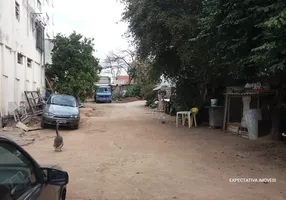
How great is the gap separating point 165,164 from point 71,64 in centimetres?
2179

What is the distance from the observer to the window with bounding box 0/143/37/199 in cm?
254

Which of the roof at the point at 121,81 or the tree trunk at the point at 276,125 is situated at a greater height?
the roof at the point at 121,81

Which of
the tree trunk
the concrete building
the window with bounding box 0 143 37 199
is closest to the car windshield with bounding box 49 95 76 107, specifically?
the concrete building

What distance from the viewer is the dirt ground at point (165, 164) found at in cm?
624

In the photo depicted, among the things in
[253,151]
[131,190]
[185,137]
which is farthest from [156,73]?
[131,190]

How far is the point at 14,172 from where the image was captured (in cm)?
285

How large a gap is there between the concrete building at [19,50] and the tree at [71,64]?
104 inches

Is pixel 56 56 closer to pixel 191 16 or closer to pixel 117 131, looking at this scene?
pixel 117 131

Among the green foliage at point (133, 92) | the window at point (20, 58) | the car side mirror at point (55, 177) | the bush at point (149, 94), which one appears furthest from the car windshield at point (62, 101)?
the green foliage at point (133, 92)

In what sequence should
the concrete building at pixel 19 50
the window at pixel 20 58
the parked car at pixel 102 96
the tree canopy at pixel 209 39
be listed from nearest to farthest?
the tree canopy at pixel 209 39 → the concrete building at pixel 19 50 → the window at pixel 20 58 → the parked car at pixel 102 96

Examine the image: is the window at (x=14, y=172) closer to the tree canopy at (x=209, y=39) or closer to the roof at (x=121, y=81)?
the tree canopy at (x=209, y=39)

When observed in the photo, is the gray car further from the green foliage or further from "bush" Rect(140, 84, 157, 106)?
the green foliage

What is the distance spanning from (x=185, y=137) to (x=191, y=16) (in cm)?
504

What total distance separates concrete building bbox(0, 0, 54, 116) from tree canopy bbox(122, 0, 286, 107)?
18.5ft
